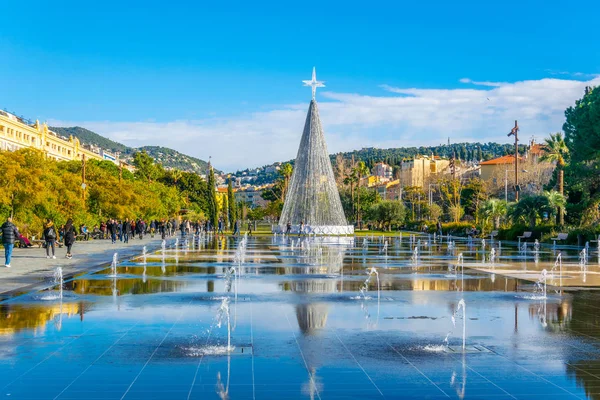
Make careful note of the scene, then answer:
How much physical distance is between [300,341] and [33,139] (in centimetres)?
9047

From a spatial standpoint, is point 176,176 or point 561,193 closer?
point 561,193

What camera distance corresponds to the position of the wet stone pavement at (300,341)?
649 centimetres

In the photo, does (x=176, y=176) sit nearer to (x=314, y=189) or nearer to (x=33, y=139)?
(x=33, y=139)

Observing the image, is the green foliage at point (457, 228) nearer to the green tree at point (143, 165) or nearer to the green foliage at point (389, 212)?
the green foliage at point (389, 212)

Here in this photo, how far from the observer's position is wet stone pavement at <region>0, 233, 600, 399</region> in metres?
6.49

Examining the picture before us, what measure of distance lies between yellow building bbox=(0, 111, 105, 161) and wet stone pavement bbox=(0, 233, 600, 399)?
5893cm

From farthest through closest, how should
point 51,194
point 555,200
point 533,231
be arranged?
point 555,200 → point 533,231 → point 51,194

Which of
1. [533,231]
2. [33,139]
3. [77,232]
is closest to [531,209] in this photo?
[533,231]

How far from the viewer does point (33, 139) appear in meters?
91.9

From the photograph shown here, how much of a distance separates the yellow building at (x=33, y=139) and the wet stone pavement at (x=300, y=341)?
5893 cm

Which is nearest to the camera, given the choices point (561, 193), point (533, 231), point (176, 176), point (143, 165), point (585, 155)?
point (585, 155)

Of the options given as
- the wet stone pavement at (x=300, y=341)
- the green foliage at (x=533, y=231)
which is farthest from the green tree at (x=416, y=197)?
the wet stone pavement at (x=300, y=341)

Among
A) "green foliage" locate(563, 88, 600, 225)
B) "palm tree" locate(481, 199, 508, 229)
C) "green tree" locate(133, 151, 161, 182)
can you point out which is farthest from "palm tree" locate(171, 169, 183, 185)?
"green foliage" locate(563, 88, 600, 225)

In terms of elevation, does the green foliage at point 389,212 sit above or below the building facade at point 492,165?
below
